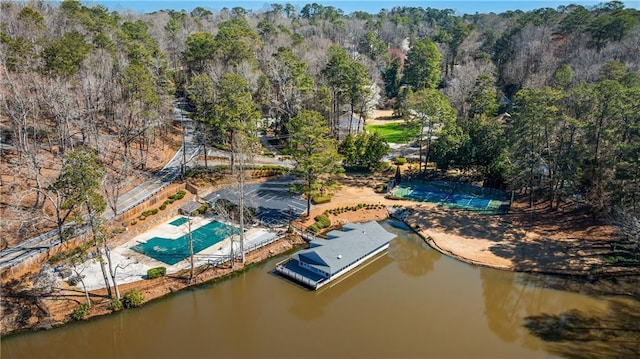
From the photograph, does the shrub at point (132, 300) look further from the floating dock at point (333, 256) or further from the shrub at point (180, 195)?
the shrub at point (180, 195)

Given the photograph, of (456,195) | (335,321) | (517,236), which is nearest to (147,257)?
(335,321)

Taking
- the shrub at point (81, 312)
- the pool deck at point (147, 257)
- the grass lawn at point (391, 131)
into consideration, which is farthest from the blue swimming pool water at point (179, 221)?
the grass lawn at point (391, 131)

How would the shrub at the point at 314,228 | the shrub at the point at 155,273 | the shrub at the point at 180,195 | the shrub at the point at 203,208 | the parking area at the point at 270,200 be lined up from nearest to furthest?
the shrub at the point at 155,273, the shrub at the point at 314,228, the parking area at the point at 270,200, the shrub at the point at 203,208, the shrub at the point at 180,195

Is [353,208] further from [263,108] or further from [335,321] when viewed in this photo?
[263,108]

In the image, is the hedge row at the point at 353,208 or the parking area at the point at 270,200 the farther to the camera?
the hedge row at the point at 353,208

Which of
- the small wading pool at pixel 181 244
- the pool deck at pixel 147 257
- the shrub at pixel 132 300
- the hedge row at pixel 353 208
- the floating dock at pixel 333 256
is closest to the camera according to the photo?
the shrub at pixel 132 300

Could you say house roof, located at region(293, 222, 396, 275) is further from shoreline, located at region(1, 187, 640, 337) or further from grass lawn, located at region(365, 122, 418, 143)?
grass lawn, located at region(365, 122, 418, 143)

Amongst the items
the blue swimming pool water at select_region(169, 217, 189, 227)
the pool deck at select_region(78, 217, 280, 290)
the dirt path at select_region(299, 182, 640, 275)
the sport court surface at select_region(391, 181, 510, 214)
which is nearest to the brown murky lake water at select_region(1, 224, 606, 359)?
the dirt path at select_region(299, 182, 640, 275)
